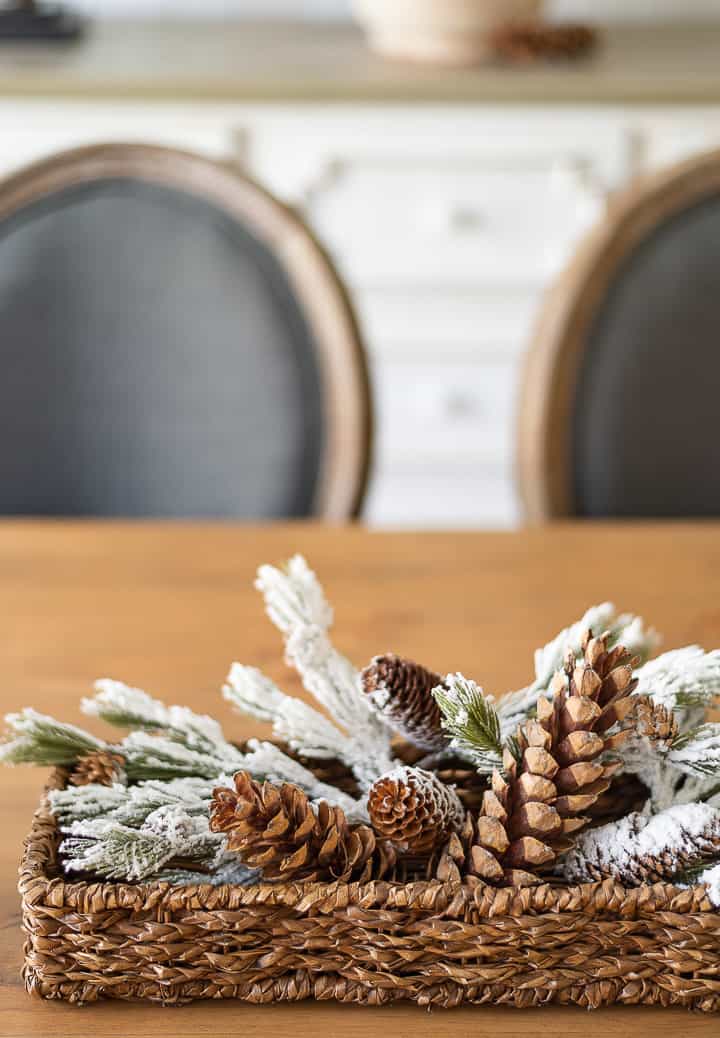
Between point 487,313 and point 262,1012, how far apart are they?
1.87 m

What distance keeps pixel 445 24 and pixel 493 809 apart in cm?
188

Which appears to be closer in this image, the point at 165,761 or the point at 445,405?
the point at 165,761

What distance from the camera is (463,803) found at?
1.57 ft

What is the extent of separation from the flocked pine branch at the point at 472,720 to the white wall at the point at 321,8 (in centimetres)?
230

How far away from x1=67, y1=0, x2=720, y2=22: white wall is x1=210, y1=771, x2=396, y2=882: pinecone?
2.32 metres

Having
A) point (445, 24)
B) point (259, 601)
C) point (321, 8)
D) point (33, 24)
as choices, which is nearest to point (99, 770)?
point (259, 601)

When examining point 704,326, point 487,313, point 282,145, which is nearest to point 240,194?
point 704,326

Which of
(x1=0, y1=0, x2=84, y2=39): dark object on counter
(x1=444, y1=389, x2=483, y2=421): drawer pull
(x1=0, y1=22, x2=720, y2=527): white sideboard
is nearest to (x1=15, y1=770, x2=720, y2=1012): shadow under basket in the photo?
(x1=0, y1=22, x2=720, y2=527): white sideboard

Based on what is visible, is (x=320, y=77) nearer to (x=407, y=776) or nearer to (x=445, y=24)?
(x=445, y=24)

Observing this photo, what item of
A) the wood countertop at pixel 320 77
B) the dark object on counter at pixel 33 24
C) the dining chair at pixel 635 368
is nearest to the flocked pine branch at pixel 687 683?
the dining chair at pixel 635 368

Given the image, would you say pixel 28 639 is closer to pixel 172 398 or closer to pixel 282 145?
pixel 172 398

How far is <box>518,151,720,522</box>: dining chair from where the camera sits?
3.48 ft

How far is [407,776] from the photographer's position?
431 mm

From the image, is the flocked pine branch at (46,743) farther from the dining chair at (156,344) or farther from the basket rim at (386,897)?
the dining chair at (156,344)
